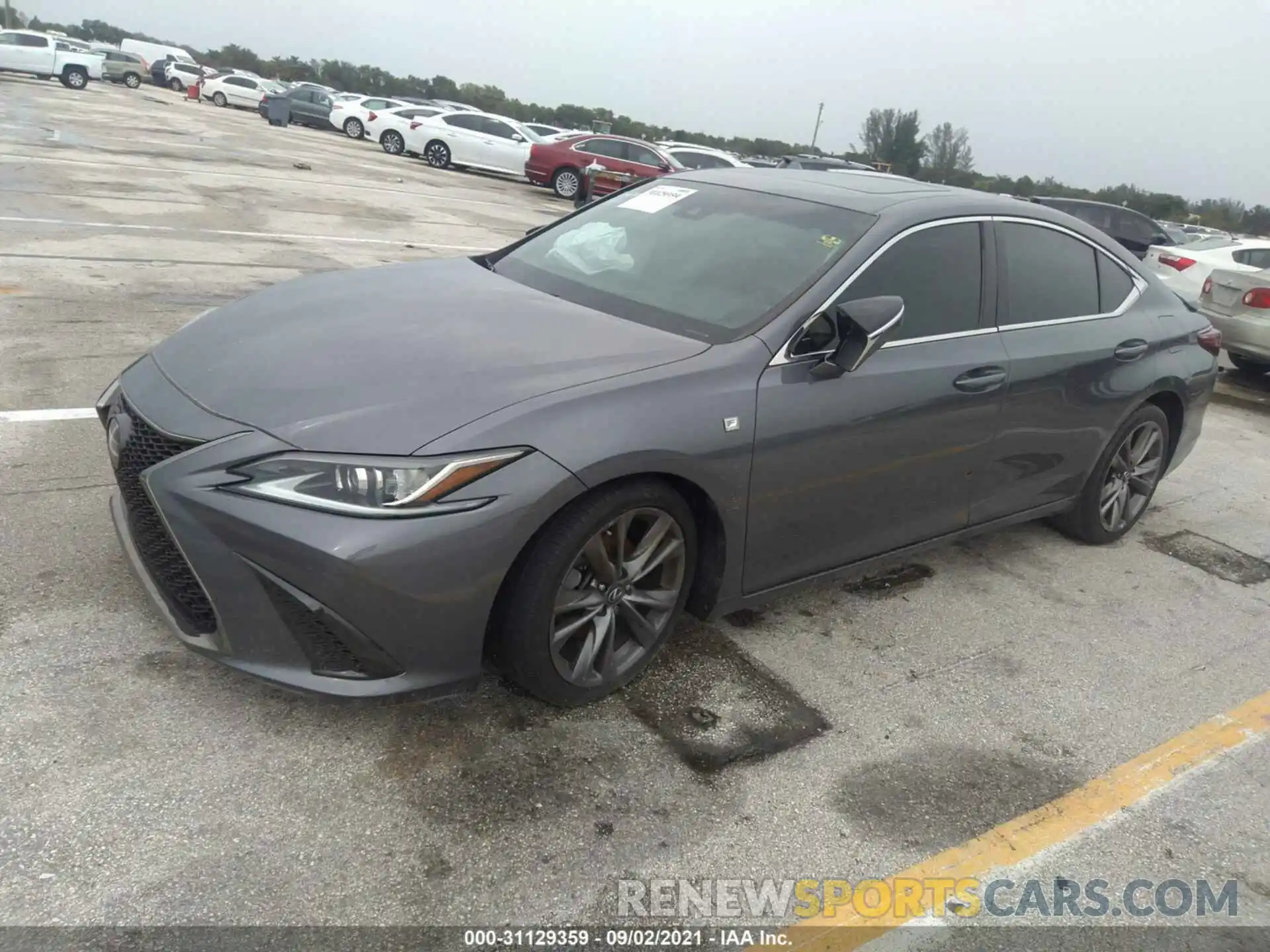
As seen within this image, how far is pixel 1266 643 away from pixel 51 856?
4.52m

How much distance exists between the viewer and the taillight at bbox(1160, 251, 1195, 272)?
12398 mm

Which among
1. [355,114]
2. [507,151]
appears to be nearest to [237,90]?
[355,114]

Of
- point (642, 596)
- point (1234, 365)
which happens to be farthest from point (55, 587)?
point (1234, 365)

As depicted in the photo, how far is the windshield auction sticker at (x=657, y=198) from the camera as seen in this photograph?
13.6ft

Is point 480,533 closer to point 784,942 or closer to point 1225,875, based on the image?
point 784,942

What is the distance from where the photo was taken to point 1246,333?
9742 mm

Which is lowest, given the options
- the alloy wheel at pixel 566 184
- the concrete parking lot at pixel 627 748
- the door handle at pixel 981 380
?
the concrete parking lot at pixel 627 748

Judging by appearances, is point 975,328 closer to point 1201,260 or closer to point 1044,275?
point 1044,275

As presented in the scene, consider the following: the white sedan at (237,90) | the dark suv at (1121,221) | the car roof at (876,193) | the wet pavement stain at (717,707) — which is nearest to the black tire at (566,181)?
the dark suv at (1121,221)

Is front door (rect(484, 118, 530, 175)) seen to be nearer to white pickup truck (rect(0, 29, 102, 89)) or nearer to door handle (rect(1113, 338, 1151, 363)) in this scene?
door handle (rect(1113, 338, 1151, 363))

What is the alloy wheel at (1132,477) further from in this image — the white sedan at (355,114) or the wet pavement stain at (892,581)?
the white sedan at (355,114)

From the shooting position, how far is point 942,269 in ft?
12.6

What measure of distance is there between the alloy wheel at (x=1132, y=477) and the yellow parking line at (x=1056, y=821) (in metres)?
1.41

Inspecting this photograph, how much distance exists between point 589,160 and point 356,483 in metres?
21.1
